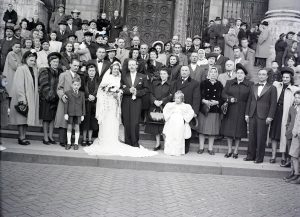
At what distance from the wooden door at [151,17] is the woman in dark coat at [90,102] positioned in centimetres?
1006

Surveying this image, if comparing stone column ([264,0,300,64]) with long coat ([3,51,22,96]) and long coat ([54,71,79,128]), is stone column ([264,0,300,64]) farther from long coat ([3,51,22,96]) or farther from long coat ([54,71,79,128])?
long coat ([3,51,22,96])

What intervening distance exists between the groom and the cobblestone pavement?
159 cm

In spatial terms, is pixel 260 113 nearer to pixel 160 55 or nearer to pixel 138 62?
pixel 138 62

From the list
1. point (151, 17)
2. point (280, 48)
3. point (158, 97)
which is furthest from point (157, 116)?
point (151, 17)

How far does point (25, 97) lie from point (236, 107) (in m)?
5.04

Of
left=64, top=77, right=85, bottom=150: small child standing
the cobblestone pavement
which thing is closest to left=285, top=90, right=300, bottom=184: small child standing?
the cobblestone pavement

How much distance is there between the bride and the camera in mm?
9234

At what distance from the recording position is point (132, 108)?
31.7 ft

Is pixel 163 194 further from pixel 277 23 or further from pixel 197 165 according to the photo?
pixel 277 23

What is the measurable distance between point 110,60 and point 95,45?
5.14 feet

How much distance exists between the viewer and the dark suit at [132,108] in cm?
962

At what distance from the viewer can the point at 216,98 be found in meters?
9.69

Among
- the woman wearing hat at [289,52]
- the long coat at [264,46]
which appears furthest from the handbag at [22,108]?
the long coat at [264,46]

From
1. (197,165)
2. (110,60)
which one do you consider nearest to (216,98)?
(197,165)
